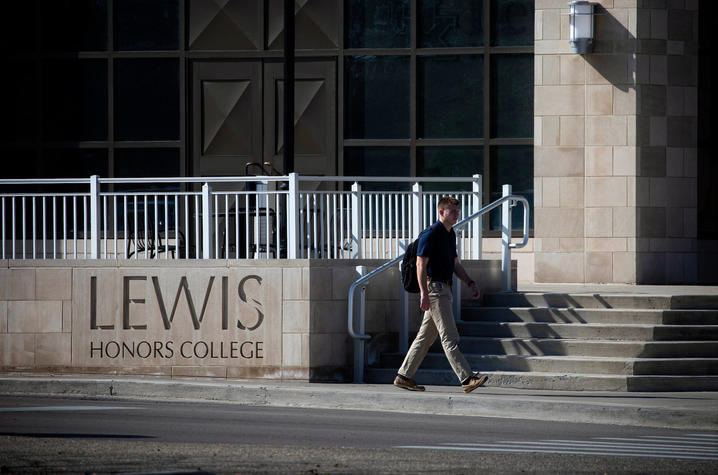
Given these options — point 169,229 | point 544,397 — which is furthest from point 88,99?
point 544,397

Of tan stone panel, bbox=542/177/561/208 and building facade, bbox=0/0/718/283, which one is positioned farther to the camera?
tan stone panel, bbox=542/177/561/208

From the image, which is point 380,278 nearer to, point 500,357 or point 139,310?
point 500,357

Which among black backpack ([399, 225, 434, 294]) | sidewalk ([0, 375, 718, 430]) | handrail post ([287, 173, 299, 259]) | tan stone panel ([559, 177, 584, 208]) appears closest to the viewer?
sidewalk ([0, 375, 718, 430])

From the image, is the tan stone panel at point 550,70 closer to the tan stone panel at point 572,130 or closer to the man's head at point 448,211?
the tan stone panel at point 572,130

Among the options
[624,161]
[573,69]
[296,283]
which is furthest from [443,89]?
[296,283]

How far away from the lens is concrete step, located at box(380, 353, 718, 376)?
44.5ft

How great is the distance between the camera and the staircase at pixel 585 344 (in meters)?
13.5

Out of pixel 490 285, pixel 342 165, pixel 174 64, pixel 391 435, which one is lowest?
pixel 391 435

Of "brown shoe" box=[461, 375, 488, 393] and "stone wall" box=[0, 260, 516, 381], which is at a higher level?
"stone wall" box=[0, 260, 516, 381]

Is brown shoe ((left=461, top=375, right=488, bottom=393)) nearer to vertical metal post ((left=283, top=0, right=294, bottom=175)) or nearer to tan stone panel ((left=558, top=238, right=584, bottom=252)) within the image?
vertical metal post ((left=283, top=0, right=294, bottom=175))

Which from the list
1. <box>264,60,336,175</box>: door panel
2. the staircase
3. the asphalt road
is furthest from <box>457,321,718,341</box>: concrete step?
<box>264,60,336,175</box>: door panel

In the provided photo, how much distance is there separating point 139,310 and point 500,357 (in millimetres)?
4298

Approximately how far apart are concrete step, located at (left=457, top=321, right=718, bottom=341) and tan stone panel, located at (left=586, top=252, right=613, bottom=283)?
12.4ft

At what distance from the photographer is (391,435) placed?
10359 millimetres
